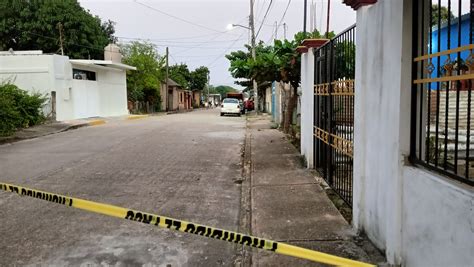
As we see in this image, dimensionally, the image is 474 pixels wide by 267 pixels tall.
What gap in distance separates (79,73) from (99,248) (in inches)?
950

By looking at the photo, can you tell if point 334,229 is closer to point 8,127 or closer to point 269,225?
point 269,225

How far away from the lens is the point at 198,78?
3044 inches

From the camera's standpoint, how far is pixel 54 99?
23.3 meters

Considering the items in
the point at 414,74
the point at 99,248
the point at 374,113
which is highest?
the point at 414,74

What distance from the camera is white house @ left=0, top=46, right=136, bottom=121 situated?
76.3 feet

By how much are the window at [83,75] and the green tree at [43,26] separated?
10.5 meters

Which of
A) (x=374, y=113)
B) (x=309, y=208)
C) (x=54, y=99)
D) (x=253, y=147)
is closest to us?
(x=374, y=113)

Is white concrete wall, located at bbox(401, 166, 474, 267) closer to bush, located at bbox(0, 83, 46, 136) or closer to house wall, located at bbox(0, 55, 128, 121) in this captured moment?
bush, located at bbox(0, 83, 46, 136)

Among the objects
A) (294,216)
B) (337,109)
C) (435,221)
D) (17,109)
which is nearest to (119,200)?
(294,216)

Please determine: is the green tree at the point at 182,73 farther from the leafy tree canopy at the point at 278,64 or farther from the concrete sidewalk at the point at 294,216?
the concrete sidewalk at the point at 294,216

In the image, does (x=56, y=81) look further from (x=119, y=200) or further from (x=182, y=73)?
(x=182, y=73)

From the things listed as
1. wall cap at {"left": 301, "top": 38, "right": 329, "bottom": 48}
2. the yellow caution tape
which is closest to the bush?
wall cap at {"left": 301, "top": 38, "right": 329, "bottom": 48}

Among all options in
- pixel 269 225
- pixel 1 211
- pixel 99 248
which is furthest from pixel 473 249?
pixel 1 211

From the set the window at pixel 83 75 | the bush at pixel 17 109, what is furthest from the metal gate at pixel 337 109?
the window at pixel 83 75
